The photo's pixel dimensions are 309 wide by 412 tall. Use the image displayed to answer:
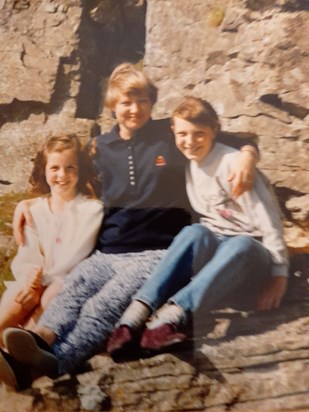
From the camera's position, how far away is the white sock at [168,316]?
7.08ft

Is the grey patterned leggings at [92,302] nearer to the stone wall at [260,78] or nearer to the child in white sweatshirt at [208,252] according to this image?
the child in white sweatshirt at [208,252]

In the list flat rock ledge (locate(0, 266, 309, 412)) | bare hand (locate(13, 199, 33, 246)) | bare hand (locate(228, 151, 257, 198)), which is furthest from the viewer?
bare hand (locate(13, 199, 33, 246))

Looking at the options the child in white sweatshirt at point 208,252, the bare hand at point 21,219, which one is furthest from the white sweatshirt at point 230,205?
the bare hand at point 21,219

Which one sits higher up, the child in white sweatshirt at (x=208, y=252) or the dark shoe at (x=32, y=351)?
the child in white sweatshirt at (x=208, y=252)

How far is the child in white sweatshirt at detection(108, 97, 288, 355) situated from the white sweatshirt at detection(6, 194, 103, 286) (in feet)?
0.93

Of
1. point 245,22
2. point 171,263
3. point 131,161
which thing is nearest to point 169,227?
point 171,263

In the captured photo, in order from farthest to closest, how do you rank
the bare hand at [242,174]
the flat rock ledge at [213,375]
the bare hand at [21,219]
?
the bare hand at [21,219], the bare hand at [242,174], the flat rock ledge at [213,375]

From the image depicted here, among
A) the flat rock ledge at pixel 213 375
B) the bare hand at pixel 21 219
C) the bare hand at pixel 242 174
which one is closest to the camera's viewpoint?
the flat rock ledge at pixel 213 375

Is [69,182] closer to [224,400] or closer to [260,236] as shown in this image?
[260,236]

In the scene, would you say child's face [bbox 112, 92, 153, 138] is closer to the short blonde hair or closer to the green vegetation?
the short blonde hair


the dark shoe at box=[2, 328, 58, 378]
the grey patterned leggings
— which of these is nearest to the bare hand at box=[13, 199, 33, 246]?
the grey patterned leggings

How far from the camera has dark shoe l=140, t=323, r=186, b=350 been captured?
2148 millimetres

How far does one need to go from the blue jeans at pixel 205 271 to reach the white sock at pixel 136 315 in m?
0.02

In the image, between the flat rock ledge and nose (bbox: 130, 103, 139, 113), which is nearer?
the flat rock ledge
